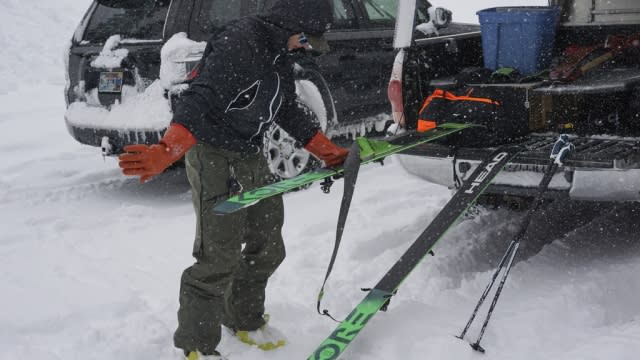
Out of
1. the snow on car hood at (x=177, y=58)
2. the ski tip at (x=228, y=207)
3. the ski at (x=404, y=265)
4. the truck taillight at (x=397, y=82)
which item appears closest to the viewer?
the ski at (x=404, y=265)

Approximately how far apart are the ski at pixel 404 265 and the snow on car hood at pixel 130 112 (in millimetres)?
2916

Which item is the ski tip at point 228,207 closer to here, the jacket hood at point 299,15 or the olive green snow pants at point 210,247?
the olive green snow pants at point 210,247

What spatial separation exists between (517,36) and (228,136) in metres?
3.02

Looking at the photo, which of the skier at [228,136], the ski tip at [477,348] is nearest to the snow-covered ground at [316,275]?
the ski tip at [477,348]

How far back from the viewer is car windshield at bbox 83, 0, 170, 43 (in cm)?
602

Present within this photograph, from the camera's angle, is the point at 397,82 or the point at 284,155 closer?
the point at 397,82

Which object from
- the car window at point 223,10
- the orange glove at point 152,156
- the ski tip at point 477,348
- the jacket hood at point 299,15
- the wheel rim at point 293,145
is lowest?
the ski tip at point 477,348

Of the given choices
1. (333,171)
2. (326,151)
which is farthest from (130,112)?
(333,171)

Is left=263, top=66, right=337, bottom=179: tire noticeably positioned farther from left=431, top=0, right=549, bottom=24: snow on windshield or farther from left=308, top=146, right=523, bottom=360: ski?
left=431, top=0, right=549, bottom=24: snow on windshield

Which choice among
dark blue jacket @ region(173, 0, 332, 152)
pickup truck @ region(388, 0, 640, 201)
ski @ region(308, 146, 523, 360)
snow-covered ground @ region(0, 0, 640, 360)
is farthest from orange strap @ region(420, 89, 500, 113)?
dark blue jacket @ region(173, 0, 332, 152)

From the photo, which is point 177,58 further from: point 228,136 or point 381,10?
point 228,136

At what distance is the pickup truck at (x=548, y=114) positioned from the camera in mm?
3738

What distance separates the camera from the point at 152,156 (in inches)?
105

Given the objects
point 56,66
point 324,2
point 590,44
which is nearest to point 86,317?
point 324,2
